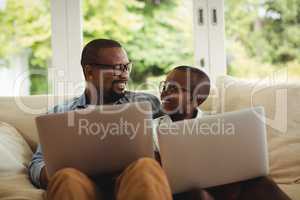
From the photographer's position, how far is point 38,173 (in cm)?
155

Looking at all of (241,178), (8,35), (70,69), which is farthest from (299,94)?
(8,35)

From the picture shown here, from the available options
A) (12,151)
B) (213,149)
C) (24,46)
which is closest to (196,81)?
(213,149)

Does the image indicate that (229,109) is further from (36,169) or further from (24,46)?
(24,46)

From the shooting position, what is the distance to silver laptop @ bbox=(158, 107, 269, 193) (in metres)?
1.25

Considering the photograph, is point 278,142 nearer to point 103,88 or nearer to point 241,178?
point 241,178

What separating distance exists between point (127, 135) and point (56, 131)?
210mm

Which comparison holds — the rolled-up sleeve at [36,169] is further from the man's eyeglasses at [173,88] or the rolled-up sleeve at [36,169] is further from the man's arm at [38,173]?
the man's eyeglasses at [173,88]

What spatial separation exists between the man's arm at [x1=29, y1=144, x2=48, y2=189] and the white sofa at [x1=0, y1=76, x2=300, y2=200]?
26mm

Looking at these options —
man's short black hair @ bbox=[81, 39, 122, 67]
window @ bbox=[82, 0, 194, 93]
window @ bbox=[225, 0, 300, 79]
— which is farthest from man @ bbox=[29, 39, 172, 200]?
window @ bbox=[225, 0, 300, 79]

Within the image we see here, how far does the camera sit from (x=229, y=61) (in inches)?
104

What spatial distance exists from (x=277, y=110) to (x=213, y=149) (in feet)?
2.12

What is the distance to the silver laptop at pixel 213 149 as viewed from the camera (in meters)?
1.25

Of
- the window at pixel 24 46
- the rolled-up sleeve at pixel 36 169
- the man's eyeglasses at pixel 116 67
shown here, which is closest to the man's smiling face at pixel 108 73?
the man's eyeglasses at pixel 116 67

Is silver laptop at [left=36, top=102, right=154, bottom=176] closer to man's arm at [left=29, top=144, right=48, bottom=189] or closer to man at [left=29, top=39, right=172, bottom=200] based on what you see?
man at [left=29, top=39, right=172, bottom=200]
